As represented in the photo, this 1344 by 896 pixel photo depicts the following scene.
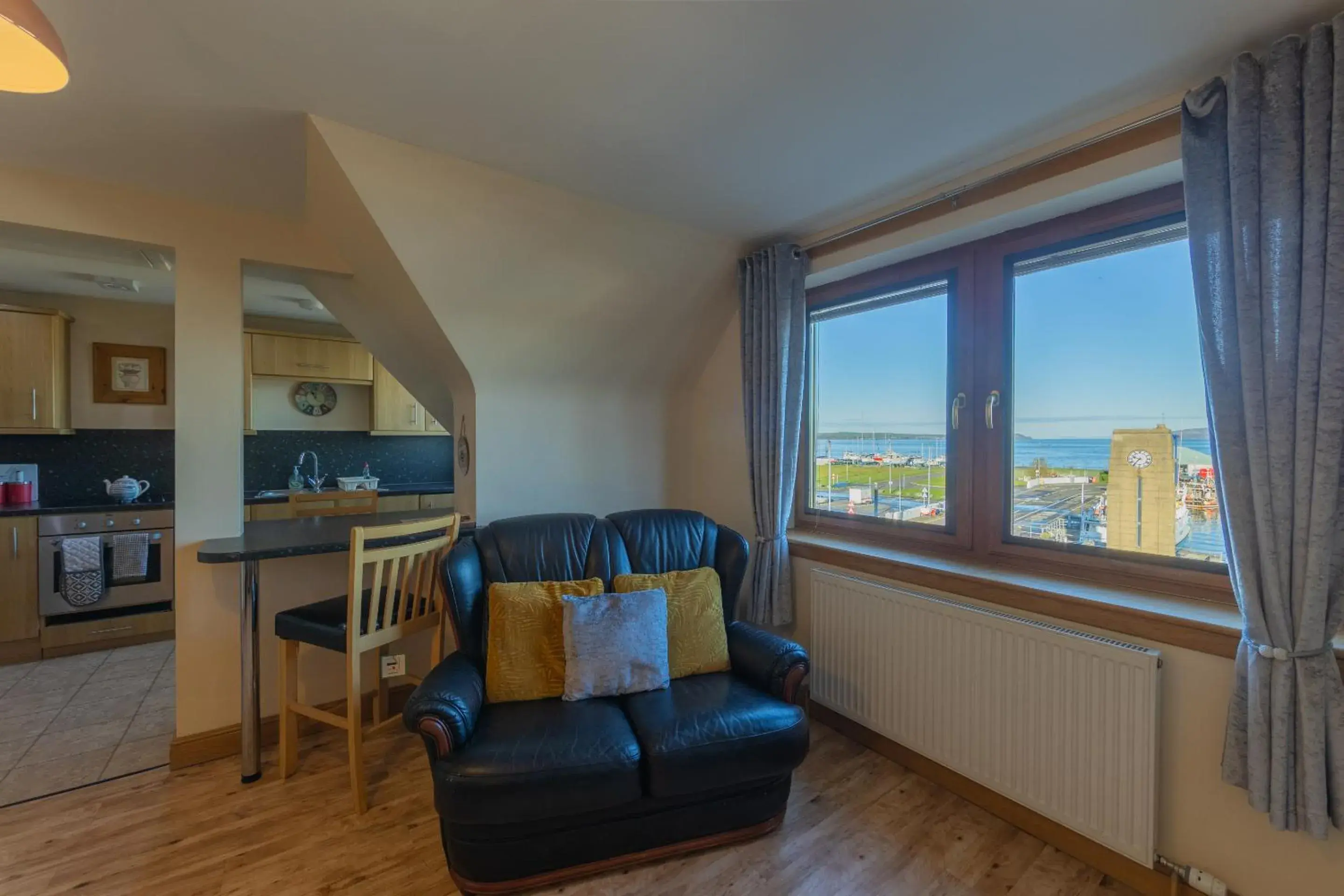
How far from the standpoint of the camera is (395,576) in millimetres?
2162

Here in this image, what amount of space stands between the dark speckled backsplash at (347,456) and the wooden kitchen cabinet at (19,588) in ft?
3.77

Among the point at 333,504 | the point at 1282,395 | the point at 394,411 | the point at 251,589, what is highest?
the point at 394,411

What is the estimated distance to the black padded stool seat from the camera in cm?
208

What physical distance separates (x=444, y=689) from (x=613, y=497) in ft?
5.18

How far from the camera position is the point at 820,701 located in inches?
102

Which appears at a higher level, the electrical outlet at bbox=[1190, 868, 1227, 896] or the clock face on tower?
the clock face on tower

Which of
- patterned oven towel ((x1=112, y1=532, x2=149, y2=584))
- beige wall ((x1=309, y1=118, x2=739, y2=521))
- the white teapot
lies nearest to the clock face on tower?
beige wall ((x1=309, y1=118, x2=739, y2=521))

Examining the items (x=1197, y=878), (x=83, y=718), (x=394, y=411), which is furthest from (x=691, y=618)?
(x=394, y=411)

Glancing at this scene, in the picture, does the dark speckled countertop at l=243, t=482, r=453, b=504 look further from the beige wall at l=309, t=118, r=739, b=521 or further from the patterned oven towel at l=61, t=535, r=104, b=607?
the beige wall at l=309, t=118, r=739, b=521

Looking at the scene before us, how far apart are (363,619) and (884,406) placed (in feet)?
8.33

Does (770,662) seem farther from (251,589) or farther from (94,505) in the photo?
(94,505)

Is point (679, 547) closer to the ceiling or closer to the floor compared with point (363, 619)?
closer to the ceiling

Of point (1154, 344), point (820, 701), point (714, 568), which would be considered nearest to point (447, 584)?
point (714, 568)

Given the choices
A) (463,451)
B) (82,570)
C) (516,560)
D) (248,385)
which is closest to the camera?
(516,560)
